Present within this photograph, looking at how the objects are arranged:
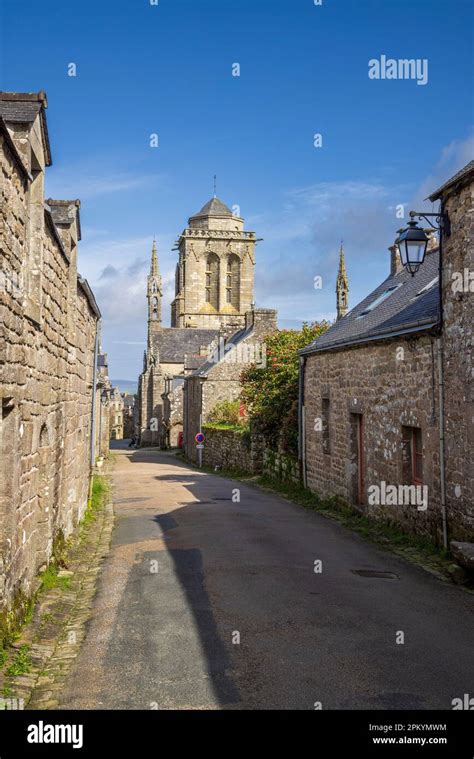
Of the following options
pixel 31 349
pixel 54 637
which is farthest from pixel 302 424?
pixel 54 637

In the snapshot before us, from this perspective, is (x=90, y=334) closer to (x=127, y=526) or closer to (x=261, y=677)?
(x=127, y=526)

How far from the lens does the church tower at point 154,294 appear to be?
66500 mm

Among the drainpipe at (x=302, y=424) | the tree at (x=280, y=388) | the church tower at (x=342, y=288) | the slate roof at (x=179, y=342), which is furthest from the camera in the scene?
the slate roof at (x=179, y=342)

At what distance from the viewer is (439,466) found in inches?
397

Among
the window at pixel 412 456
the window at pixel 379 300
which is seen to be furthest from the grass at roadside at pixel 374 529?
the window at pixel 379 300

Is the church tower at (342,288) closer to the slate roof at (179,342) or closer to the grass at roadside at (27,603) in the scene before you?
the slate roof at (179,342)

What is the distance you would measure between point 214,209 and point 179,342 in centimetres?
1942

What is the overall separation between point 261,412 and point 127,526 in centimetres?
1131

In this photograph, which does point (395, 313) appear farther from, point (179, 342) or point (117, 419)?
point (117, 419)

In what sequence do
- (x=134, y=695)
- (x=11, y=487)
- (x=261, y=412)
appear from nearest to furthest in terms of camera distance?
(x=134, y=695), (x=11, y=487), (x=261, y=412)

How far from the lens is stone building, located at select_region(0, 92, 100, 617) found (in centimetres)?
572

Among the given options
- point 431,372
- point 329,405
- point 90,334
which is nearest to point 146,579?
point 431,372

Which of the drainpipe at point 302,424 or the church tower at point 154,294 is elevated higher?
the church tower at point 154,294

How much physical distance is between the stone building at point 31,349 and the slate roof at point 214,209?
66.1 metres
